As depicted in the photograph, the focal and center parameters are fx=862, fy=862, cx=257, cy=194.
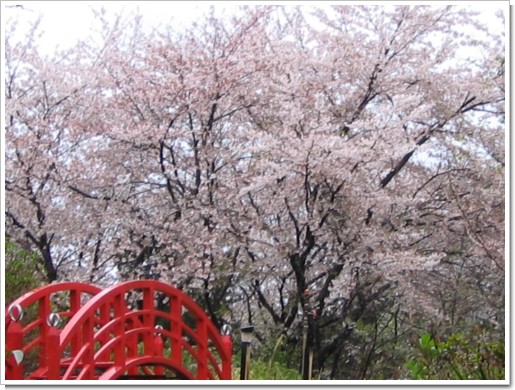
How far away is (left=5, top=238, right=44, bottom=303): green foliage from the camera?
153 inches

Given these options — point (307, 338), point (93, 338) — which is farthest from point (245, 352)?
point (93, 338)

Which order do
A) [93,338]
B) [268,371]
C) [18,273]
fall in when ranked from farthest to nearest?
[268,371]
[18,273]
[93,338]

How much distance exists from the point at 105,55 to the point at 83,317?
8.50 ft

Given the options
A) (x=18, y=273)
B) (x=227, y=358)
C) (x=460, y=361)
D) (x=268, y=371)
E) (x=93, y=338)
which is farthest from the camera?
(x=268, y=371)

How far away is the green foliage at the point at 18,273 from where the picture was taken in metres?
3.90

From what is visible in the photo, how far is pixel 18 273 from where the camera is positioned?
4082mm

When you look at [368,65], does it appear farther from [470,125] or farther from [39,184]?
[39,184]

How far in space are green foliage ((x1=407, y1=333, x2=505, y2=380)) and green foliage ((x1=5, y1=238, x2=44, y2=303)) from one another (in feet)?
6.12

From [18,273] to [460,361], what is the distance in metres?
2.07

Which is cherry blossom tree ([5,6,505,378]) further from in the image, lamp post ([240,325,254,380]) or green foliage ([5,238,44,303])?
lamp post ([240,325,254,380])

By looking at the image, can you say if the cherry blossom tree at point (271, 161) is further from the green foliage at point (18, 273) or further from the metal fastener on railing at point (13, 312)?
the metal fastener on railing at point (13, 312)

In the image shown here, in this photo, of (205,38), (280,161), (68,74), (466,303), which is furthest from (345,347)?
(68,74)

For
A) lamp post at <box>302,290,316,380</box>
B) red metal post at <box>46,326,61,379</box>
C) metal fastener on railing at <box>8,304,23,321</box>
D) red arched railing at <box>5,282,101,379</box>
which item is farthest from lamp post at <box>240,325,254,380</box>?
metal fastener on railing at <box>8,304,23,321</box>

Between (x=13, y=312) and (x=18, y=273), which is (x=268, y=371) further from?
(x=13, y=312)
